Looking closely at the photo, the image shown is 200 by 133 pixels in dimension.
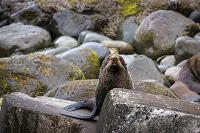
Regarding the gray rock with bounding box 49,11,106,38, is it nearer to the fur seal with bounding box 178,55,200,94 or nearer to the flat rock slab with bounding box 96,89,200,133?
the fur seal with bounding box 178,55,200,94

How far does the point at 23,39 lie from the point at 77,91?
1062 centimetres

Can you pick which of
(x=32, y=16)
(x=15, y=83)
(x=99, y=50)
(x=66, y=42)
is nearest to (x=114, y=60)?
(x=15, y=83)

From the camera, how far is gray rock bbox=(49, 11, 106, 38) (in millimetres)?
21141

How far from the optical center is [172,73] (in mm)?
15156

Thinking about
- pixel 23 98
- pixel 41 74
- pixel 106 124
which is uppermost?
pixel 106 124

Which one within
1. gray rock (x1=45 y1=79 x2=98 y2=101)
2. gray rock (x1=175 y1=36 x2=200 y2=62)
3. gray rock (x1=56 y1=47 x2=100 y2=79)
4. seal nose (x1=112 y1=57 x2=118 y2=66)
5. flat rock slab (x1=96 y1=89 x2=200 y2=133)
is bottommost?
gray rock (x1=175 y1=36 x2=200 y2=62)

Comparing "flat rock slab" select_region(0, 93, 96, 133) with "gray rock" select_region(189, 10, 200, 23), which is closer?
"flat rock slab" select_region(0, 93, 96, 133)

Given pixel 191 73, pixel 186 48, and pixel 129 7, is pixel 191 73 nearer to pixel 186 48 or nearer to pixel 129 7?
pixel 186 48

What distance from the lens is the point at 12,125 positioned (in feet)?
20.1

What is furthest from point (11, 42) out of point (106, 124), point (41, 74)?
point (106, 124)

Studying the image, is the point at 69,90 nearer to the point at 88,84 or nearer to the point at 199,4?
the point at 88,84

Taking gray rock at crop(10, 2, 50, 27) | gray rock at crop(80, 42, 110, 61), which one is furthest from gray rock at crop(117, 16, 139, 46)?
gray rock at crop(80, 42, 110, 61)

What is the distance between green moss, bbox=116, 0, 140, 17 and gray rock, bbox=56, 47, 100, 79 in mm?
8503

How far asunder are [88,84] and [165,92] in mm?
1417
